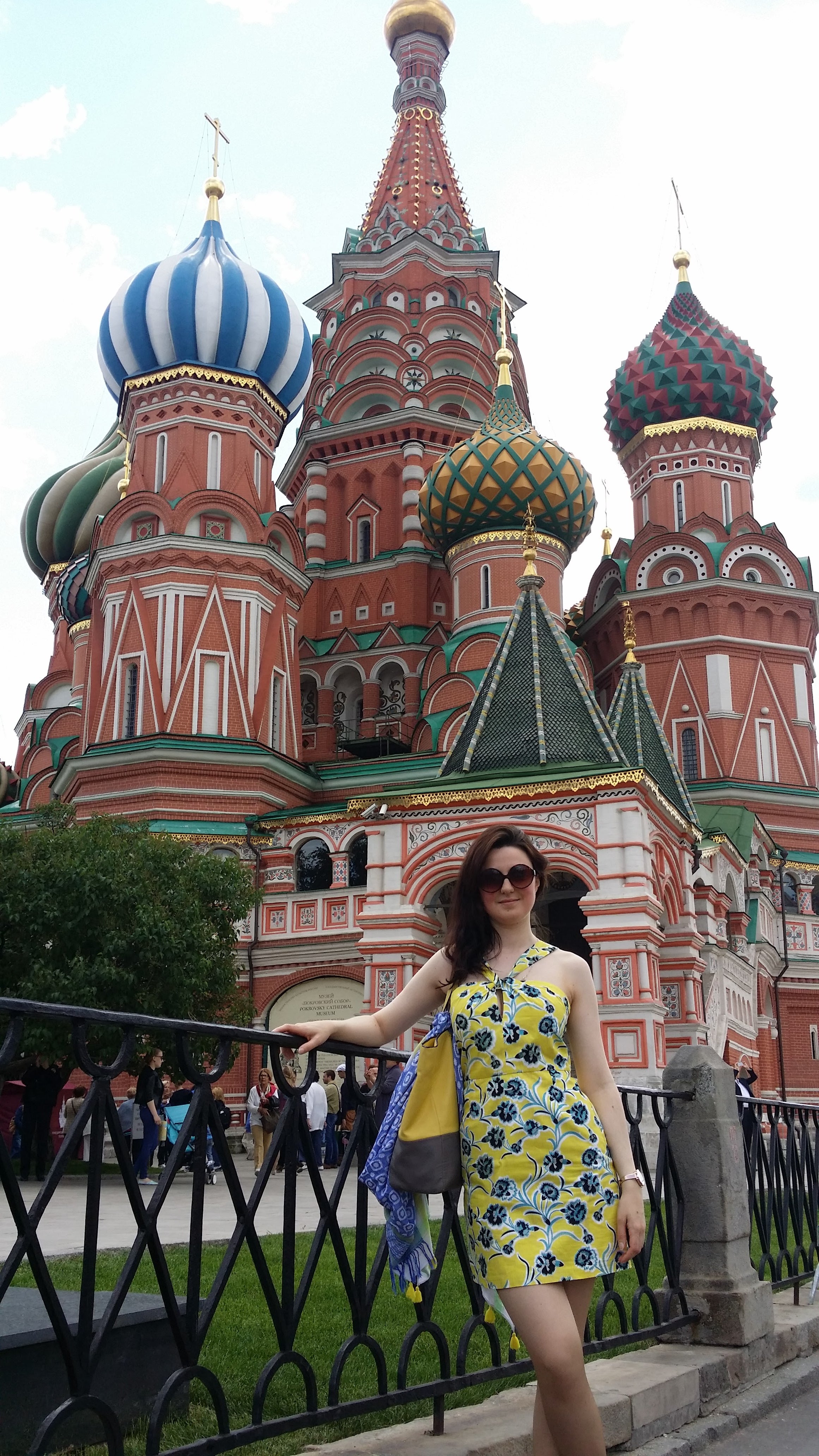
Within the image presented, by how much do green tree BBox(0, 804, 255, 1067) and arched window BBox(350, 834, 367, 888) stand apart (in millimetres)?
4179

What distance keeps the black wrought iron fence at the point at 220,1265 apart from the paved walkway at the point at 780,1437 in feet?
1.51

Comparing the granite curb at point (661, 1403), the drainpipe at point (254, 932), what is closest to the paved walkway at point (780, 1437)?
the granite curb at point (661, 1403)

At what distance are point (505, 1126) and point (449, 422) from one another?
27.6m

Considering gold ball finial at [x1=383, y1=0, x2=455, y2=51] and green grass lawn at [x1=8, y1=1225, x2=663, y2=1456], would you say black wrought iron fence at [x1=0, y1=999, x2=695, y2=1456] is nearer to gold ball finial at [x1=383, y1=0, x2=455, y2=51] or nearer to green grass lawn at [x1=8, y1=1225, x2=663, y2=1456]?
green grass lawn at [x1=8, y1=1225, x2=663, y2=1456]

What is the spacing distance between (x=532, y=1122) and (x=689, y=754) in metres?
23.6

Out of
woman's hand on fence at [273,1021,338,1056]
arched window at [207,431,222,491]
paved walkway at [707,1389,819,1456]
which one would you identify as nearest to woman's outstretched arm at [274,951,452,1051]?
woman's hand on fence at [273,1021,338,1056]

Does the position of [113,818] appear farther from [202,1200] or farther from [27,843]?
[202,1200]

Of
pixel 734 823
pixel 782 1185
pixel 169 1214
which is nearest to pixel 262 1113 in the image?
pixel 169 1214

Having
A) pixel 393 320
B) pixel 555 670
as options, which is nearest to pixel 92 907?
pixel 555 670

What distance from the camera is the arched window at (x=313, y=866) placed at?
20.8 meters

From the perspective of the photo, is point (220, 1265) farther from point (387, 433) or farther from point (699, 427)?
point (387, 433)

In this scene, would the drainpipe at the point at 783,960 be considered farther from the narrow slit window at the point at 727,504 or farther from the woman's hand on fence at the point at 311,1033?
the woman's hand on fence at the point at 311,1033

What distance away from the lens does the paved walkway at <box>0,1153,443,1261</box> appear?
6.63m

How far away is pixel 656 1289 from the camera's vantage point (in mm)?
4891
